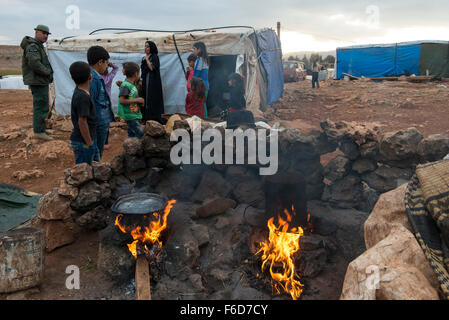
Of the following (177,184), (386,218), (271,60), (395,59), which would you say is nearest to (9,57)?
(271,60)

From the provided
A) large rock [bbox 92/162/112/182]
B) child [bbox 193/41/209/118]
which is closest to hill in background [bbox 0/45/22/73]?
child [bbox 193/41/209/118]

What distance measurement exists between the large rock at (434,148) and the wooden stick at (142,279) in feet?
10.5

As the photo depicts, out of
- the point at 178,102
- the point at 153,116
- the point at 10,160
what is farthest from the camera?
the point at 178,102

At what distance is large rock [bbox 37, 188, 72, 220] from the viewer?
3543mm

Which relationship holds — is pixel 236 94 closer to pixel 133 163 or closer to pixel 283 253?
pixel 133 163

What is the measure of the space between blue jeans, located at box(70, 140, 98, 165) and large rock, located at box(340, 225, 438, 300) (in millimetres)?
3246

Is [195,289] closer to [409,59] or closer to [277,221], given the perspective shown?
[277,221]

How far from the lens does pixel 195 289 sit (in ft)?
10.1

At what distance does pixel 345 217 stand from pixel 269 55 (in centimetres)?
878

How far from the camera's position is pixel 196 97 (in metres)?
5.70

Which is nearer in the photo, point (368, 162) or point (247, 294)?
point (247, 294)

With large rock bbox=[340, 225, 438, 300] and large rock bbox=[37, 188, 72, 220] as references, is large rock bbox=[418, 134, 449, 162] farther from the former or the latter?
large rock bbox=[37, 188, 72, 220]

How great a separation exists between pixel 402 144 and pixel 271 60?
8.90 metres

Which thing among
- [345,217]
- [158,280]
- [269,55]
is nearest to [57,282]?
[158,280]
